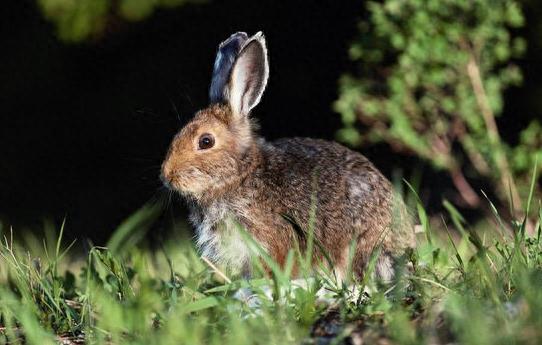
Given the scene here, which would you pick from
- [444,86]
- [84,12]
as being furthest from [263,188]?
[444,86]

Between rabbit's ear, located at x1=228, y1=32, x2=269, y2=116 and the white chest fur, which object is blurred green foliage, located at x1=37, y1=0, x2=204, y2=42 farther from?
the white chest fur

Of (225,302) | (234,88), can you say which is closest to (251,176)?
(234,88)

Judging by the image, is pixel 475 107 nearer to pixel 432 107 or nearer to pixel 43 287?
pixel 432 107

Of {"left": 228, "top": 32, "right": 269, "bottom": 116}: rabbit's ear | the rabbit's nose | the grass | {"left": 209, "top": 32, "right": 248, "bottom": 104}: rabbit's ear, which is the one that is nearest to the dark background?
{"left": 209, "top": 32, "right": 248, "bottom": 104}: rabbit's ear

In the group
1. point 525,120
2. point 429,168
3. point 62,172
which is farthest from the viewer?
point 62,172

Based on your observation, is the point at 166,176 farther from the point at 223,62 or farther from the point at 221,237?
the point at 223,62
